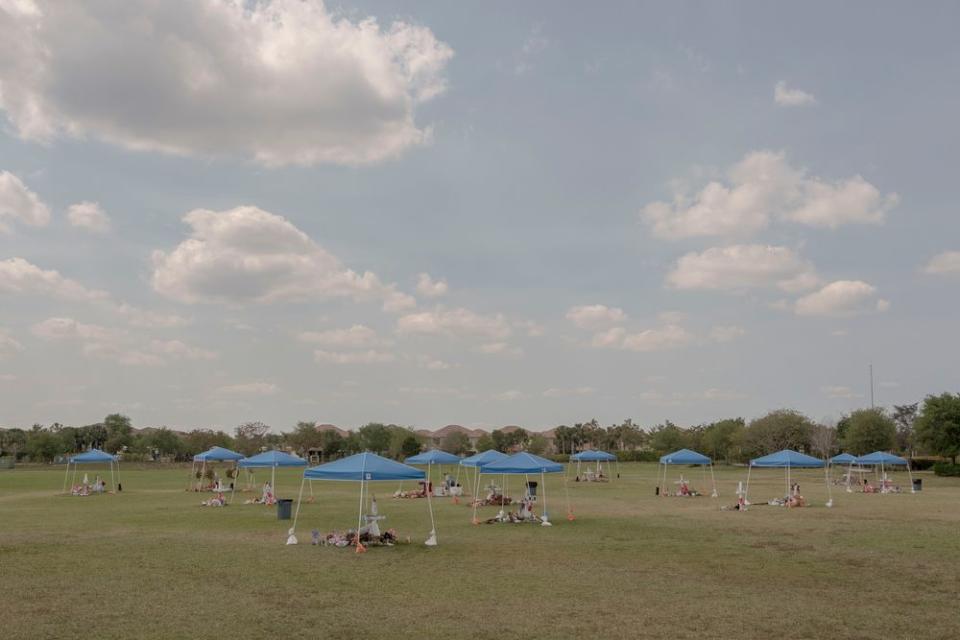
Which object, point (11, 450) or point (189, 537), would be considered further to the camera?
point (11, 450)

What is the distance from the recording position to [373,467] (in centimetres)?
2012

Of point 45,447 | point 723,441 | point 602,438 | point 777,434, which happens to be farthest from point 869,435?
point 45,447

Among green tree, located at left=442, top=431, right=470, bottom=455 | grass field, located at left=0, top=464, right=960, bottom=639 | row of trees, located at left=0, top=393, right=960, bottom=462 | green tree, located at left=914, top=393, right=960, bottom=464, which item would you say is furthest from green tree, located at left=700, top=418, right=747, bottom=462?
grass field, located at left=0, top=464, right=960, bottom=639

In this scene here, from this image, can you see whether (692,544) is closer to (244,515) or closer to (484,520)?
(484,520)

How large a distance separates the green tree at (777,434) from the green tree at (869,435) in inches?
345

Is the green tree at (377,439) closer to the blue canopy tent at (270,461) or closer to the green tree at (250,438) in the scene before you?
the green tree at (250,438)

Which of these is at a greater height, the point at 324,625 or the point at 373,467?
the point at 373,467

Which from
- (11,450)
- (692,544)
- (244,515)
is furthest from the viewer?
(11,450)

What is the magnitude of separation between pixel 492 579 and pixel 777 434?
84.8 meters

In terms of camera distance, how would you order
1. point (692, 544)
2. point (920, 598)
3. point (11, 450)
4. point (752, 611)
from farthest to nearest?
point (11, 450), point (692, 544), point (920, 598), point (752, 611)

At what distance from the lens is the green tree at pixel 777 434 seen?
9131 centimetres

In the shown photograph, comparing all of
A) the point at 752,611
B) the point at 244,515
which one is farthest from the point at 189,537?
the point at 752,611

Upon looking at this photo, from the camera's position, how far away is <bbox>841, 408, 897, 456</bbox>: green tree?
8119cm

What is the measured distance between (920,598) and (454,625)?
8075 mm
